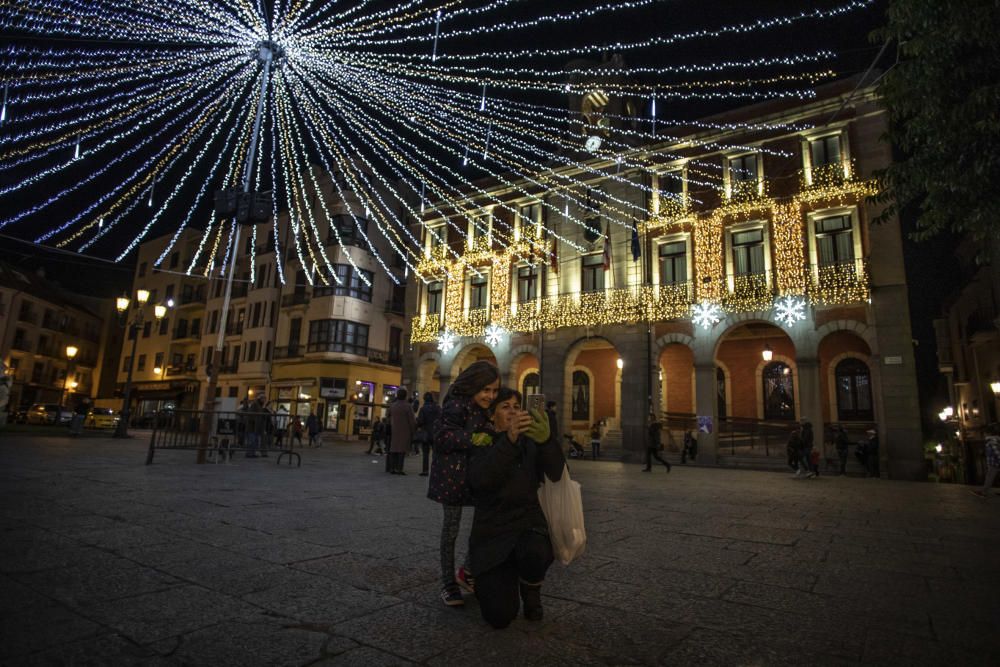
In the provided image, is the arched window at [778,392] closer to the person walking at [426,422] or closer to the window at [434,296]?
the window at [434,296]

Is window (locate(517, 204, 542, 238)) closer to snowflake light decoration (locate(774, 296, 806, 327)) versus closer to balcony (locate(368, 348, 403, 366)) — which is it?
snowflake light decoration (locate(774, 296, 806, 327))

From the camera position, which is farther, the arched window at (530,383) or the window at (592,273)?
the arched window at (530,383)

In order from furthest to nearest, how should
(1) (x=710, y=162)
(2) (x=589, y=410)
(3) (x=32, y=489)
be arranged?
(2) (x=589, y=410), (1) (x=710, y=162), (3) (x=32, y=489)

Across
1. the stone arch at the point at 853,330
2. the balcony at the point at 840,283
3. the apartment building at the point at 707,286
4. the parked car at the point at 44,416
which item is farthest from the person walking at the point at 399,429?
the parked car at the point at 44,416

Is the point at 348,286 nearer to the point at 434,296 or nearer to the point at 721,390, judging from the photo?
the point at 434,296

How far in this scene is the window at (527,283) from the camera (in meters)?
24.6

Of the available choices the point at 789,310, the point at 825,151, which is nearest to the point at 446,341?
the point at 789,310

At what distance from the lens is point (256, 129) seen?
39.8 feet

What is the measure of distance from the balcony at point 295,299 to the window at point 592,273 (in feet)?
66.3

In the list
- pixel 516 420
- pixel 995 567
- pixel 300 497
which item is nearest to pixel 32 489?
pixel 300 497

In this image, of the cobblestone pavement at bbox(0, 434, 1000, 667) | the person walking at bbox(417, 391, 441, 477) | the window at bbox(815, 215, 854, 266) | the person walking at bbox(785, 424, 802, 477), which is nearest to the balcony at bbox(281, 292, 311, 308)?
the person walking at bbox(417, 391, 441, 477)

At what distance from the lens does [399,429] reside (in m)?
11.3

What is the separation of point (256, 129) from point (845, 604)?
13.3 meters

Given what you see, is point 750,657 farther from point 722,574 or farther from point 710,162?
point 710,162
